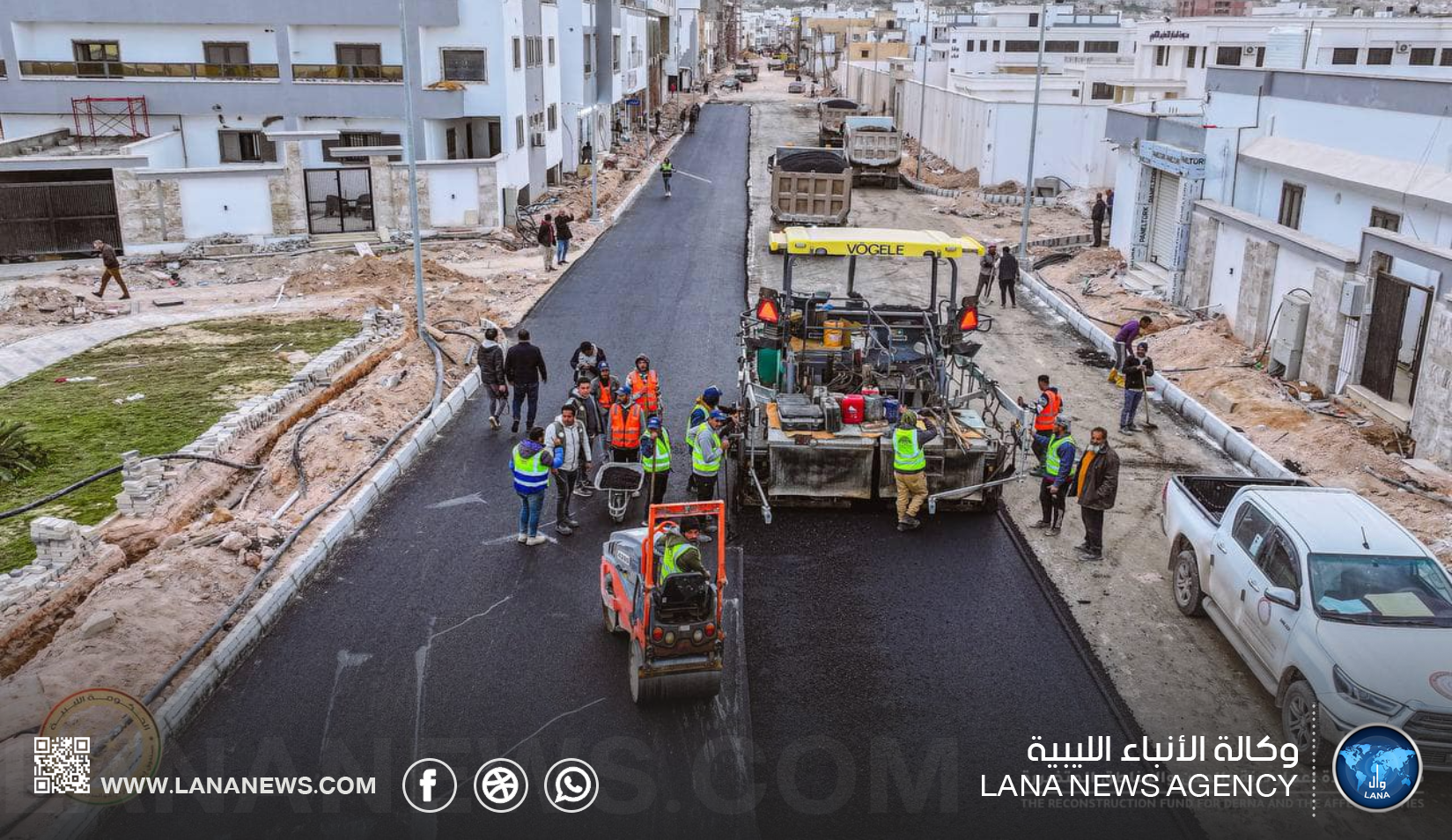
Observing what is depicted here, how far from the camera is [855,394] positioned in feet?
44.8

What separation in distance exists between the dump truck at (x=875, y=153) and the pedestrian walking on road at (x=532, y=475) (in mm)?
33001

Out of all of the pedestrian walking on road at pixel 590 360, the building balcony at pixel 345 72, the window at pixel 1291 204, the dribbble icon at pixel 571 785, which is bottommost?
the dribbble icon at pixel 571 785

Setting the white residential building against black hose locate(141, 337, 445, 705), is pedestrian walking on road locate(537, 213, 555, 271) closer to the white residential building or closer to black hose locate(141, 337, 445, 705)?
black hose locate(141, 337, 445, 705)

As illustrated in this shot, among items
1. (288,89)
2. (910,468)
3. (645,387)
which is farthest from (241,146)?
(910,468)

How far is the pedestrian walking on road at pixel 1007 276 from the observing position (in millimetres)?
23984

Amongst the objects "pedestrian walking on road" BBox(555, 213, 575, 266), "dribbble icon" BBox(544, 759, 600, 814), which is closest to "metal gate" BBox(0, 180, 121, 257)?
"pedestrian walking on road" BBox(555, 213, 575, 266)

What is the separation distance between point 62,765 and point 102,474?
6.09 m

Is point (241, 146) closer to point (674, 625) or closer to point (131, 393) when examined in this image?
point (131, 393)

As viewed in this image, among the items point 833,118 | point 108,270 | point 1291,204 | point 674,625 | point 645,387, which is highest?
point 833,118

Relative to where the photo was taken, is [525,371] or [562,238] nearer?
[525,371]

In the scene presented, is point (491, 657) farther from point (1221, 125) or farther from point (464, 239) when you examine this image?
point (464, 239)

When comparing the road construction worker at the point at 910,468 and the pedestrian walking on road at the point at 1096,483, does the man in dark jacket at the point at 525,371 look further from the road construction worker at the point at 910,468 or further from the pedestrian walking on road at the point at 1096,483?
the pedestrian walking on road at the point at 1096,483

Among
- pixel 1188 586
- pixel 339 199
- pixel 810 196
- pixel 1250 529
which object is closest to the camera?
pixel 1250 529

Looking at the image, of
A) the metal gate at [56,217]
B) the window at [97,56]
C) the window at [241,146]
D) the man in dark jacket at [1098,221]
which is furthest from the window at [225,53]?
the man in dark jacket at [1098,221]
